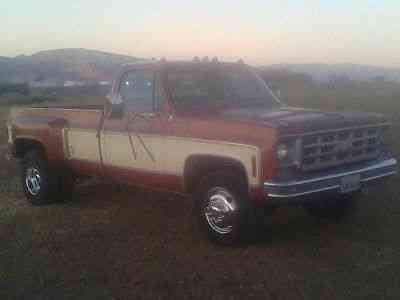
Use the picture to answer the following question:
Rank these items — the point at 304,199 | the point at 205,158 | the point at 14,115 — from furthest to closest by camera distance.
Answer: the point at 14,115, the point at 205,158, the point at 304,199

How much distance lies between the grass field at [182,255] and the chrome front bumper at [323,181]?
627mm

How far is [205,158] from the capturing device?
6.10 metres

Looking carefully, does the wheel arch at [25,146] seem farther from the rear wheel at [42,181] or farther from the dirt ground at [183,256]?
the dirt ground at [183,256]

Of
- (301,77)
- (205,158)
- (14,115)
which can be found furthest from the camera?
(301,77)

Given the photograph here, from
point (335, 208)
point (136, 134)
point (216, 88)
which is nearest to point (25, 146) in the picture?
point (136, 134)

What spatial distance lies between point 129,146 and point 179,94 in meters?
0.83

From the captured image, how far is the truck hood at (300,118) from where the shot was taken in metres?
5.59

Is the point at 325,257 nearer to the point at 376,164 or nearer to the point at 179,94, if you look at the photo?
the point at 376,164

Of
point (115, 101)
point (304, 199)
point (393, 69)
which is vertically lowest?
point (393, 69)

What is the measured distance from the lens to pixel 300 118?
5887 millimetres

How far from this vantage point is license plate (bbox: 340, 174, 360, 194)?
19.3 feet

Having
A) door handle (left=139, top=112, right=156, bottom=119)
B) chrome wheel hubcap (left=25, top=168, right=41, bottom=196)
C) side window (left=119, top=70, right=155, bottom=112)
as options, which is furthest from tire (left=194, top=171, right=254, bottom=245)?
chrome wheel hubcap (left=25, top=168, right=41, bottom=196)

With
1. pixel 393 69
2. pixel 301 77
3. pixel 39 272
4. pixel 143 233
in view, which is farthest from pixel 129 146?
pixel 393 69

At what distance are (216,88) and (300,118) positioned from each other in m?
1.46
